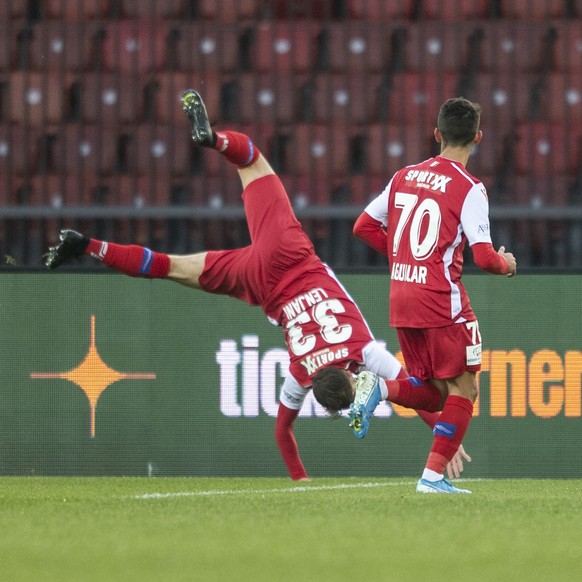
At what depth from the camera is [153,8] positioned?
10.3 meters

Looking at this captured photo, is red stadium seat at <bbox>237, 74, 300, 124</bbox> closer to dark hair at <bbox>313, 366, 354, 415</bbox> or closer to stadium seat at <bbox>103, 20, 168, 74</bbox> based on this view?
stadium seat at <bbox>103, 20, 168, 74</bbox>

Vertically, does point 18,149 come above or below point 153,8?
below

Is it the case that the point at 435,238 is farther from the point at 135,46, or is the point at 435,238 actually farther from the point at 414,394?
the point at 135,46

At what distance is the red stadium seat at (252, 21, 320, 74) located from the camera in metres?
10.1

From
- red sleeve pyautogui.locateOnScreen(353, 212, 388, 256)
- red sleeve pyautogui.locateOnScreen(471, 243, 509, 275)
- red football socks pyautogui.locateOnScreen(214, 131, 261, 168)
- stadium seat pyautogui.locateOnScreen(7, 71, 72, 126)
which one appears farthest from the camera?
stadium seat pyautogui.locateOnScreen(7, 71, 72, 126)

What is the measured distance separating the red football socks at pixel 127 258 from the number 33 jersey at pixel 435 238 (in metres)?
1.29

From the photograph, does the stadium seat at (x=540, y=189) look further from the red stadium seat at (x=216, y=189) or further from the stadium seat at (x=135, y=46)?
the stadium seat at (x=135, y=46)

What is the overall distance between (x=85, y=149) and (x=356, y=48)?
2093mm

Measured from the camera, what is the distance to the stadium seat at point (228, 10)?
10.2 meters

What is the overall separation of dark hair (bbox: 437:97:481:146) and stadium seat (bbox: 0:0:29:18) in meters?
5.26

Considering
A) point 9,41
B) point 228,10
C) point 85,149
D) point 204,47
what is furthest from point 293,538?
point 9,41

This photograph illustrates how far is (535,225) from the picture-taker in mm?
9234

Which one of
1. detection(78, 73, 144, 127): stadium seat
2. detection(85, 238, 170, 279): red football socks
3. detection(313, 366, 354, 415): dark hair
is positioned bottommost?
detection(313, 366, 354, 415): dark hair

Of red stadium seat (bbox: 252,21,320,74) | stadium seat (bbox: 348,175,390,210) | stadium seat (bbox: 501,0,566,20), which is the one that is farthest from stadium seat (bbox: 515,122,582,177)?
red stadium seat (bbox: 252,21,320,74)
